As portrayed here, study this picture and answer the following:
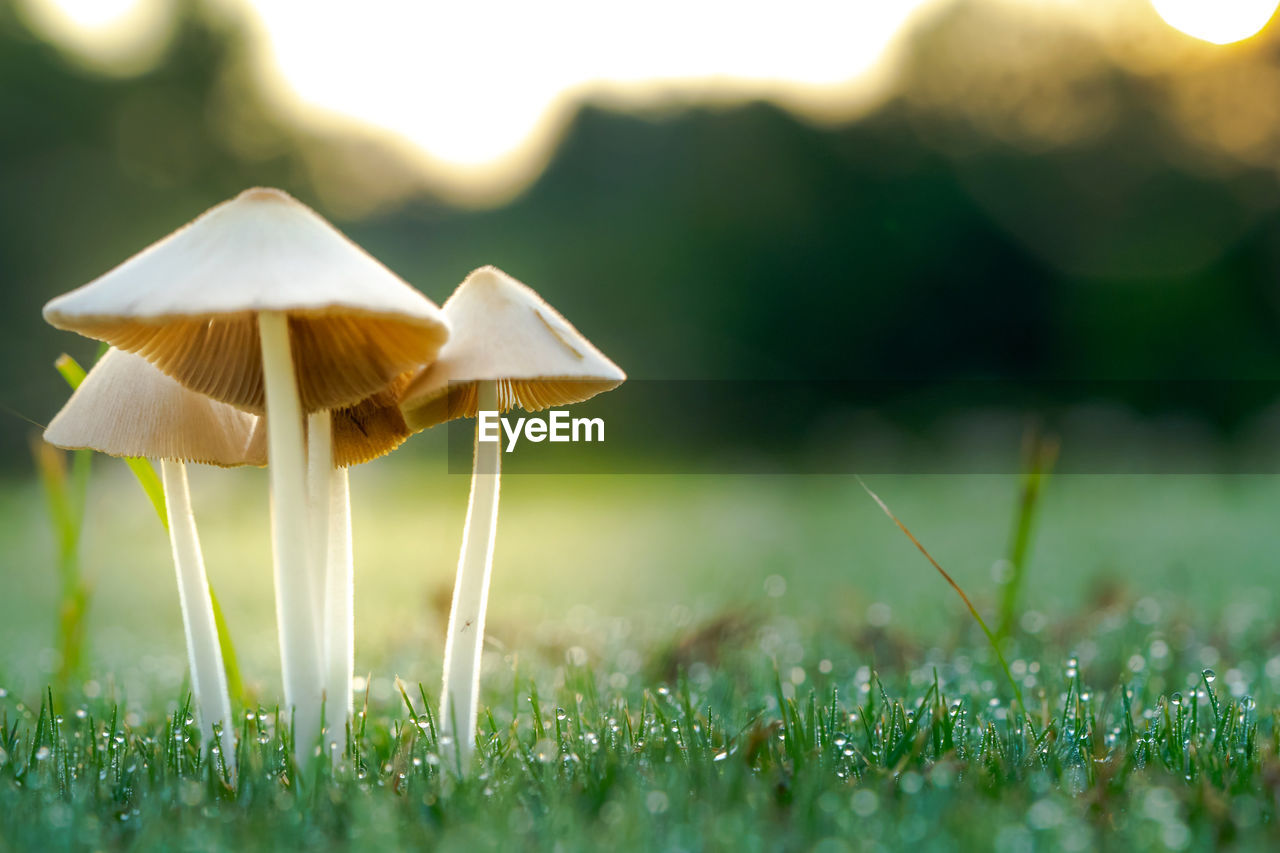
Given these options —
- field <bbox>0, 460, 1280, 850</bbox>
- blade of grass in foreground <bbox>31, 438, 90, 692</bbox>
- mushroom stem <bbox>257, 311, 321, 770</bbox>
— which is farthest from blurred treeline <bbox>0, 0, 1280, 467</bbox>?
mushroom stem <bbox>257, 311, 321, 770</bbox>

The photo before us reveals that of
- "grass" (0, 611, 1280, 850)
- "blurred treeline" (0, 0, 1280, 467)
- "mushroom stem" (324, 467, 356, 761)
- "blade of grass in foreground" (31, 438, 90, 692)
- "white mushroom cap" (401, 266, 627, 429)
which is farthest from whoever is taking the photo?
"blurred treeline" (0, 0, 1280, 467)

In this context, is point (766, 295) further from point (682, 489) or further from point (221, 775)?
point (221, 775)

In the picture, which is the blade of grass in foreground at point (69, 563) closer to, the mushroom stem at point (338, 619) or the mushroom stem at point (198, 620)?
the mushroom stem at point (198, 620)

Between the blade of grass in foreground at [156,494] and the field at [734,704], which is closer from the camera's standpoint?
the field at [734,704]

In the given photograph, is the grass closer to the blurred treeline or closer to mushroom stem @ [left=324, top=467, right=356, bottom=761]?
mushroom stem @ [left=324, top=467, right=356, bottom=761]

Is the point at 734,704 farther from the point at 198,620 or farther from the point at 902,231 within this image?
the point at 902,231

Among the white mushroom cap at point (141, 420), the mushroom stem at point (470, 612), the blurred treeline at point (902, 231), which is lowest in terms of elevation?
the mushroom stem at point (470, 612)

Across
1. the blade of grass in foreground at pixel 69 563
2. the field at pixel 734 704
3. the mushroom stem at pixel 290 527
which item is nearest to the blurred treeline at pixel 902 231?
the field at pixel 734 704

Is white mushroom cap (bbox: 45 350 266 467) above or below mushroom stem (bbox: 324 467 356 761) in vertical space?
above
